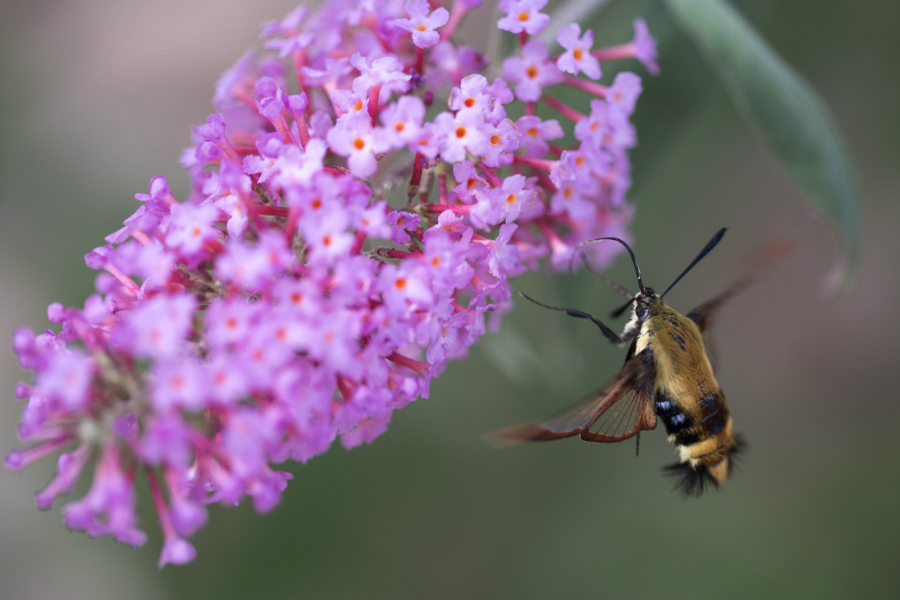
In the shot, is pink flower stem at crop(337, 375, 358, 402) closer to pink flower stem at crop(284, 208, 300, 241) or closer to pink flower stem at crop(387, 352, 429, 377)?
pink flower stem at crop(387, 352, 429, 377)

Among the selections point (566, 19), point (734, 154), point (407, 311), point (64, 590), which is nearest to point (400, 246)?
point (407, 311)

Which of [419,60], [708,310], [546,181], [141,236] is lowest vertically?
[708,310]

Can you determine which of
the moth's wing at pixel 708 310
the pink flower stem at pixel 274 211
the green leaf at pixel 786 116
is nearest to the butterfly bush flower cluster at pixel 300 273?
the pink flower stem at pixel 274 211

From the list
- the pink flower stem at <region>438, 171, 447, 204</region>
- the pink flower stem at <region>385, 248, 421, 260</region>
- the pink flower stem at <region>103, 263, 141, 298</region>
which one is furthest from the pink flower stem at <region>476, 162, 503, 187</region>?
the pink flower stem at <region>103, 263, 141, 298</region>

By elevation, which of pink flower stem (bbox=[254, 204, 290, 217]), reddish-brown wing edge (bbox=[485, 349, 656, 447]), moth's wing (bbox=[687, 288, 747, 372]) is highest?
pink flower stem (bbox=[254, 204, 290, 217])

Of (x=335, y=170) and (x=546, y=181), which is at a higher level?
(x=335, y=170)

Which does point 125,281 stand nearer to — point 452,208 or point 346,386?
point 346,386

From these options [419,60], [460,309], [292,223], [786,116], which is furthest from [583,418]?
[786,116]

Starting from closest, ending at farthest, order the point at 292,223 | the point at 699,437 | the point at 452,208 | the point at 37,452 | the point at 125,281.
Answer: the point at 37,452, the point at 292,223, the point at 125,281, the point at 452,208, the point at 699,437
